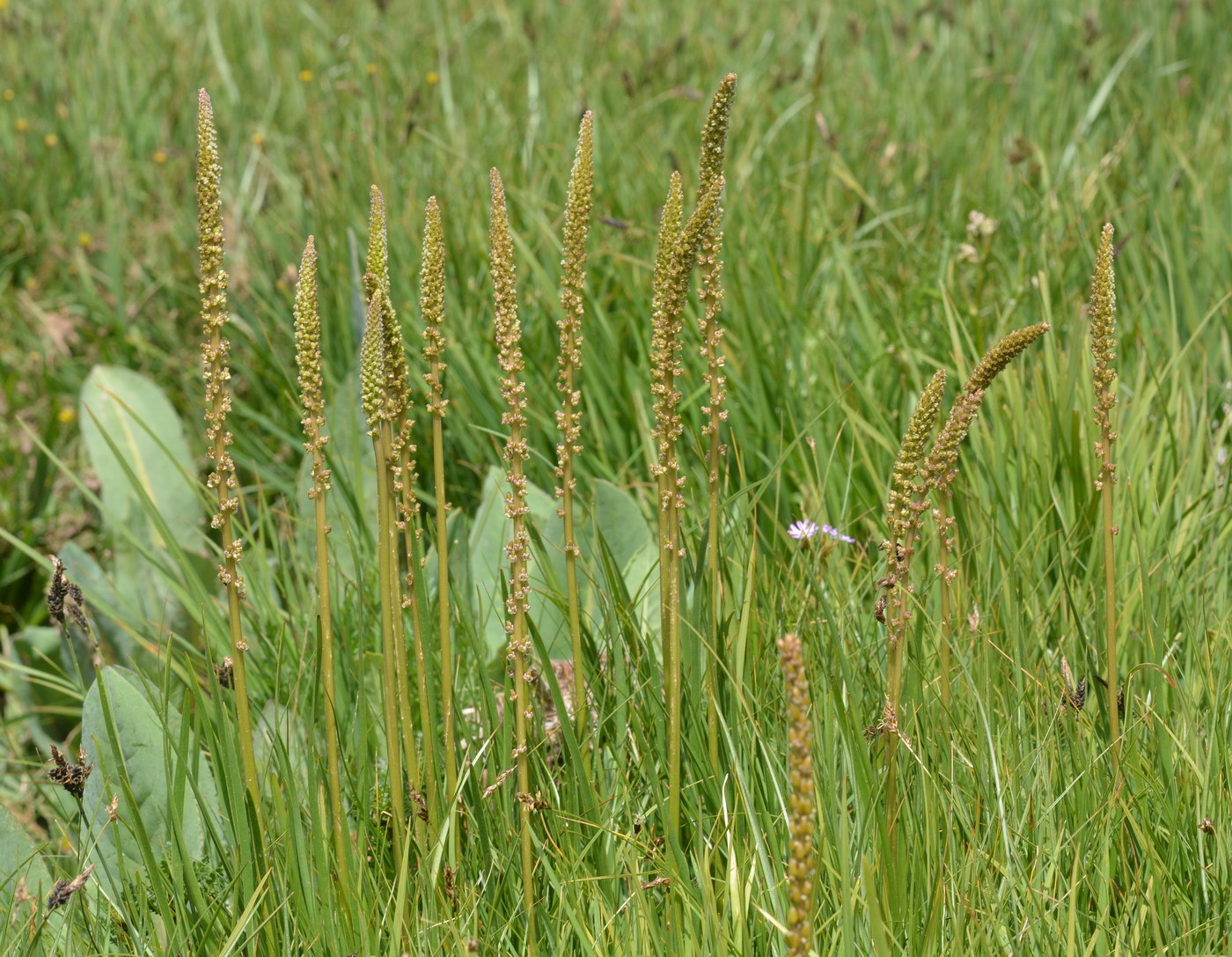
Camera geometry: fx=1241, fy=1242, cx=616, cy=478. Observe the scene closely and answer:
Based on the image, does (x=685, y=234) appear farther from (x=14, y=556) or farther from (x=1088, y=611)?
(x=14, y=556)

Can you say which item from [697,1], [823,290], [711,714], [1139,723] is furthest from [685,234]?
[697,1]

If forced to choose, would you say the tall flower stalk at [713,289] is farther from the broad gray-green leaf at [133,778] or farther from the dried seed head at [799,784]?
the broad gray-green leaf at [133,778]

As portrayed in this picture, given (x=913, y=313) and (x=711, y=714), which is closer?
(x=711, y=714)

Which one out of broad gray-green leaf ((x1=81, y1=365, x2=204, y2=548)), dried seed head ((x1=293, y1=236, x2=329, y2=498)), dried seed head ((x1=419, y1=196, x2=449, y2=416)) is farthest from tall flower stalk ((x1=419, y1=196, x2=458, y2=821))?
broad gray-green leaf ((x1=81, y1=365, x2=204, y2=548))

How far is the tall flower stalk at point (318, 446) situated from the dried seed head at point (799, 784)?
56cm

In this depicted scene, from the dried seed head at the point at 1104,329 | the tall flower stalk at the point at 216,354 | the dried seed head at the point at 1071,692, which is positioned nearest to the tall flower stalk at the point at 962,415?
the dried seed head at the point at 1104,329

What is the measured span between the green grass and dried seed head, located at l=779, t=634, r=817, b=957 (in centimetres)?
17

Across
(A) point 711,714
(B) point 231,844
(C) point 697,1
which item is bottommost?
(B) point 231,844

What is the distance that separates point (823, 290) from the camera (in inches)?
130

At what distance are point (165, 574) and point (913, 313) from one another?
6.53ft

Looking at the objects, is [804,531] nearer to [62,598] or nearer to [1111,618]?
[1111,618]

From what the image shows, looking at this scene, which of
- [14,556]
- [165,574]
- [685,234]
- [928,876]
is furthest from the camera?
[14,556]

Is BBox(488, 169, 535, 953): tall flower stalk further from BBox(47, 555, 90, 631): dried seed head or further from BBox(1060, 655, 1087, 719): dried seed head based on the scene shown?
BBox(1060, 655, 1087, 719): dried seed head

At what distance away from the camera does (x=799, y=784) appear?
3.23ft
